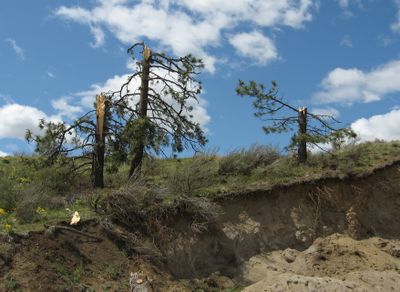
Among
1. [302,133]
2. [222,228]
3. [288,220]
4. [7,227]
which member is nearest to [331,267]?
[288,220]

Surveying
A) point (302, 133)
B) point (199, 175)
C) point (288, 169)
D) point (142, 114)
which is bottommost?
point (199, 175)

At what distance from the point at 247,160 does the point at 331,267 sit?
5.91m

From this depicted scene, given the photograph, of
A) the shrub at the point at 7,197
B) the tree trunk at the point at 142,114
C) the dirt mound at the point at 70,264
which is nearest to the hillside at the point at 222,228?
the dirt mound at the point at 70,264

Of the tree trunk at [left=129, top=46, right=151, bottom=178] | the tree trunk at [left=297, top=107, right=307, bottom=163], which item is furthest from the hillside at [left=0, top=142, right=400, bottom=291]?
the tree trunk at [left=129, top=46, right=151, bottom=178]

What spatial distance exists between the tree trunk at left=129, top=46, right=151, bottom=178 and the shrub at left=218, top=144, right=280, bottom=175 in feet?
9.87

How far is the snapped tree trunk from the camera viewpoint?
21.1 m

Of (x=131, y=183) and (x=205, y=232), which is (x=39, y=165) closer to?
(x=131, y=183)

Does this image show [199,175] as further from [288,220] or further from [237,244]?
[288,220]

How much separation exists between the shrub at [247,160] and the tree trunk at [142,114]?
301 cm

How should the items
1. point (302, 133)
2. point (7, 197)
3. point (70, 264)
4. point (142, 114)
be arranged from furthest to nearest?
point (302, 133) < point (142, 114) < point (7, 197) < point (70, 264)

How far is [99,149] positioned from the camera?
69.9 feet

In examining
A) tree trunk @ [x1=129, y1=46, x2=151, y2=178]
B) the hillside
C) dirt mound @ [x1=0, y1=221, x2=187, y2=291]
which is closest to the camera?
dirt mound @ [x1=0, y1=221, x2=187, y2=291]

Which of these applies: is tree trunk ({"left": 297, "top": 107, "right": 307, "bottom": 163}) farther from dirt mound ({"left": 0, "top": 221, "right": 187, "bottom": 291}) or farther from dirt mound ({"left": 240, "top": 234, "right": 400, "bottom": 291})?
dirt mound ({"left": 0, "top": 221, "right": 187, "bottom": 291})

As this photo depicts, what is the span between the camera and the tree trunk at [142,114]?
837 inches
